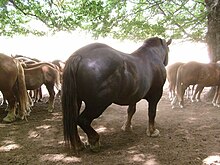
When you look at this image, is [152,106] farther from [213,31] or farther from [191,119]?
[213,31]

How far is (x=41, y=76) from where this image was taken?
7.16 meters

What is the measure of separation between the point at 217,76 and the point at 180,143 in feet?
14.4

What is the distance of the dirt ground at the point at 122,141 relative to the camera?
3662 millimetres

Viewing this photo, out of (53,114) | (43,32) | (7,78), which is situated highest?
(43,32)

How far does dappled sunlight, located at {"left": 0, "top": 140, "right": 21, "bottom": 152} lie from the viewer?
4.17 m

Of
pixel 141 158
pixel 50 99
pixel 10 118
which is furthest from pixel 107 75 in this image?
pixel 50 99

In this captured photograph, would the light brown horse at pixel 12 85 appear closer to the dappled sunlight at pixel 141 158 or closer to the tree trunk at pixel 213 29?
the dappled sunlight at pixel 141 158

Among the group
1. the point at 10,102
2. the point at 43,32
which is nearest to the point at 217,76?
the point at 10,102

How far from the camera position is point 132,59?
4336 mm

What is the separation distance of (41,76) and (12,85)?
1115mm

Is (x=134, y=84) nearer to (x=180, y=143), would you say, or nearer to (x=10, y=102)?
(x=180, y=143)

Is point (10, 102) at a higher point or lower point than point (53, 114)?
higher

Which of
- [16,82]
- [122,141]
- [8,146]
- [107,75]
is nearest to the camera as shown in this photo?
[107,75]

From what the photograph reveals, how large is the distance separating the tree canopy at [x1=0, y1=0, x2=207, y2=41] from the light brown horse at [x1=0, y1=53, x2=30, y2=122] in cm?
344
